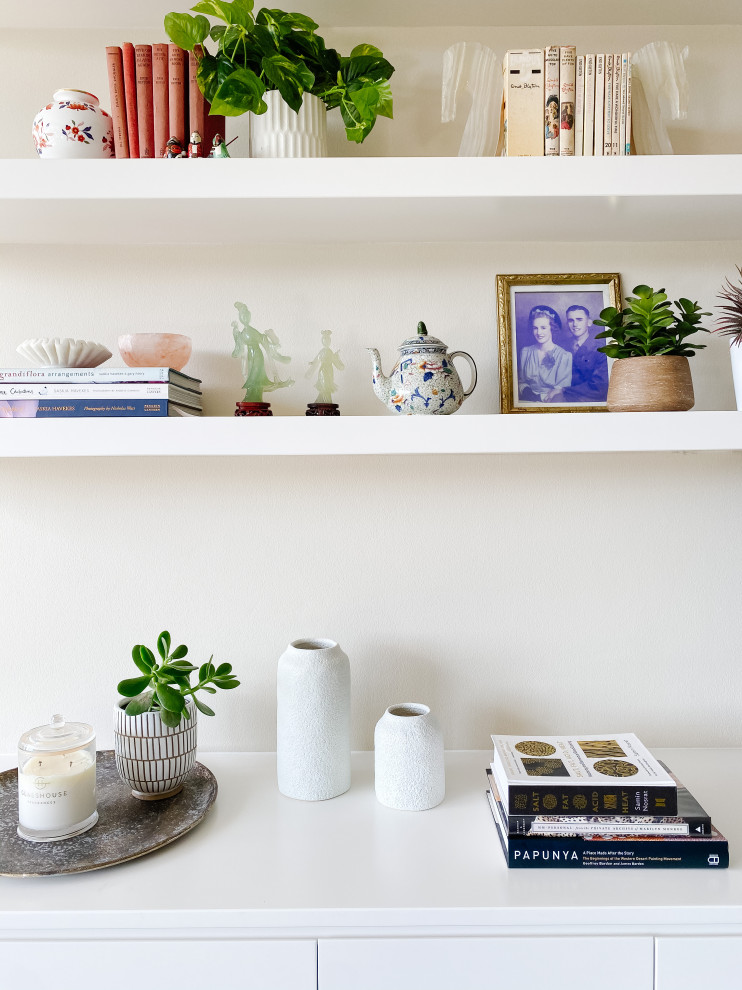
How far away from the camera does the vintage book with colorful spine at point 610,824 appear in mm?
976

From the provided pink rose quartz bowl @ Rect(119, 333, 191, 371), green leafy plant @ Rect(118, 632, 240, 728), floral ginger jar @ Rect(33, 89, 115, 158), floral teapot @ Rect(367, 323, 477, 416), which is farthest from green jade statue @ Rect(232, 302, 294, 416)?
green leafy plant @ Rect(118, 632, 240, 728)

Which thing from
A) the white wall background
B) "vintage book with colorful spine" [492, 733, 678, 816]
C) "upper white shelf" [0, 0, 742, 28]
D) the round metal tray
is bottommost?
the round metal tray

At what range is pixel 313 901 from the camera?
900mm

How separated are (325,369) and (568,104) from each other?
0.56 metres

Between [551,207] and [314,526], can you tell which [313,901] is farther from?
[551,207]

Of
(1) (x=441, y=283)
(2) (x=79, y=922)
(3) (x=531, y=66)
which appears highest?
(3) (x=531, y=66)

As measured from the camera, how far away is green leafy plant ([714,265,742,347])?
1.16 m

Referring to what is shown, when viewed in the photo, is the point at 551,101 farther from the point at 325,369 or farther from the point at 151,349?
the point at 151,349

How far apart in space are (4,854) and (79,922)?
18 centimetres

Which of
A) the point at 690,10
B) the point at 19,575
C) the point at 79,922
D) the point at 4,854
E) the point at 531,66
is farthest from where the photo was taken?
the point at 19,575

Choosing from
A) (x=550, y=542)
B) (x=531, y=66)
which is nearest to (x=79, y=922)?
(x=550, y=542)

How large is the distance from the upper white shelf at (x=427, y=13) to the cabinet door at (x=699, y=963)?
141 cm

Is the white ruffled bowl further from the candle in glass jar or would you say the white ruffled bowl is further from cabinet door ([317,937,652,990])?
cabinet door ([317,937,652,990])

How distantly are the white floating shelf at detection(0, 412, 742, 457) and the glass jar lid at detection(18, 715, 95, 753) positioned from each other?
405 millimetres
